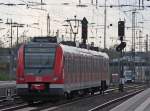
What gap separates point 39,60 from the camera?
98.2ft

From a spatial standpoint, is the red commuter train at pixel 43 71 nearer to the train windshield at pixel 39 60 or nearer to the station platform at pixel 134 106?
the train windshield at pixel 39 60

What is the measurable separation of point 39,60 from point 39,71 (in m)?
0.69

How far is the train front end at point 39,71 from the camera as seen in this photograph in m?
29.2

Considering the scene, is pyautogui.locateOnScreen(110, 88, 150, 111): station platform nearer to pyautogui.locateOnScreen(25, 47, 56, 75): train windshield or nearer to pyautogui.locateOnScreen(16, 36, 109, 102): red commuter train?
pyautogui.locateOnScreen(16, 36, 109, 102): red commuter train

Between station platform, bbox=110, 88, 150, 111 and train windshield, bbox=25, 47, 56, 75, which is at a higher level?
train windshield, bbox=25, 47, 56, 75

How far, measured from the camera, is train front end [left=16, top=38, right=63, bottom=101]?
2919 cm

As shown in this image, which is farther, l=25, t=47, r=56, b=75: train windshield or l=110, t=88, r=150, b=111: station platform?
l=25, t=47, r=56, b=75: train windshield

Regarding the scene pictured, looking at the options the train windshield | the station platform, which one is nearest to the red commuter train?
the train windshield

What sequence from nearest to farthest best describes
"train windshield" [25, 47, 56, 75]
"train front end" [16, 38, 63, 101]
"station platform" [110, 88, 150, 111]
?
"station platform" [110, 88, 150, 111] < "train front end" [16, 38, 63, 101] < "train windshield" [25, 47, 56, 75]

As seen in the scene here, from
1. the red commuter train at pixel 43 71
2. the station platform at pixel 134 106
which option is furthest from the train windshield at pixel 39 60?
the station platform at pixel 134 106

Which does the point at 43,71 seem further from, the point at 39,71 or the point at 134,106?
the point at 134,106

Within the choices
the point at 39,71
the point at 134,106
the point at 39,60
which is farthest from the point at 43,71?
the point at 134,106

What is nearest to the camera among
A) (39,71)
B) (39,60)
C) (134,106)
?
(134,106)

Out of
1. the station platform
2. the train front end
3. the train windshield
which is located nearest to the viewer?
the station platform
